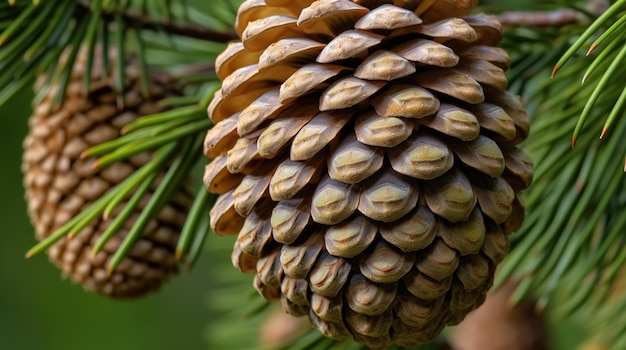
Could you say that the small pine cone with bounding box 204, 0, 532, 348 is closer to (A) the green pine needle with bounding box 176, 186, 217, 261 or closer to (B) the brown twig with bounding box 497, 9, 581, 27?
(A) the green pine needle with bounding box 176, 186, 217, 261

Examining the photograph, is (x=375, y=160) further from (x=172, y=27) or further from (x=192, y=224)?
(x=172, y=27)

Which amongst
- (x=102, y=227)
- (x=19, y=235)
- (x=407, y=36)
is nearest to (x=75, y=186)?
(x=102, y=227)

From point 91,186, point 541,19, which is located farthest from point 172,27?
point 541,19

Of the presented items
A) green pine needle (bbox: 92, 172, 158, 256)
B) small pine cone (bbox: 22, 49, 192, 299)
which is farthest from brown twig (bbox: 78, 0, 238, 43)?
green pine needle (bbox: 92, 172, 158, 256)

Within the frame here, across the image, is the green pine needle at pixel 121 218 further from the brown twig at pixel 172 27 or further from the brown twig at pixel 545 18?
the brown twig at pixel 545 18

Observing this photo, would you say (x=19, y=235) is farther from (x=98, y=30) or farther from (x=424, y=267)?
(x=424, y=267)

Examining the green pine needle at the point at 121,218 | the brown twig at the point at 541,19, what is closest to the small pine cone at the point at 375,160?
the green pine needle at the point at 121,218
